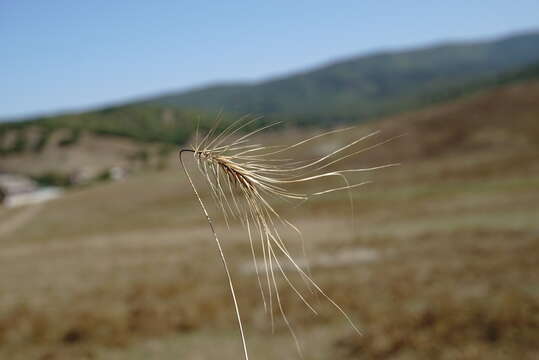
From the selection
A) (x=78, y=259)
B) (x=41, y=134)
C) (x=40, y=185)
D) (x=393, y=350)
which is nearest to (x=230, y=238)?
(x=78, y=259)

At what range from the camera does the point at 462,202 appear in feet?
98.6

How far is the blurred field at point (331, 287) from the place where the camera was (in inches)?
353

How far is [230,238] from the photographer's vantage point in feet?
93.4

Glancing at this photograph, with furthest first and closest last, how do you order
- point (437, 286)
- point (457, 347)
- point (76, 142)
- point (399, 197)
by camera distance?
point (76, 142) < point (399, 197) < point (437, 286) < point (457, 347)

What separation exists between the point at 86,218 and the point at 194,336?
148ft

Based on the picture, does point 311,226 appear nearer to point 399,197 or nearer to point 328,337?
point 399,197

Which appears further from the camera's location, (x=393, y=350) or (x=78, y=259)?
(x=78, y=259)

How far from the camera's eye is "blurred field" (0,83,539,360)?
8961mm

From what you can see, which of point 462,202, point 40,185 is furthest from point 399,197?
point 40,185

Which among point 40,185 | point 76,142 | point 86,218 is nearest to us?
point 86,218

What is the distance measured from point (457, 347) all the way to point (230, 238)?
69.1ft

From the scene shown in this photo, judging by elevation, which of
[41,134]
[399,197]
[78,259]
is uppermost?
[41,134]

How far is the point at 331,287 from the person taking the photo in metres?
12.7

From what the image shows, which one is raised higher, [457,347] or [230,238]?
[457,347]
